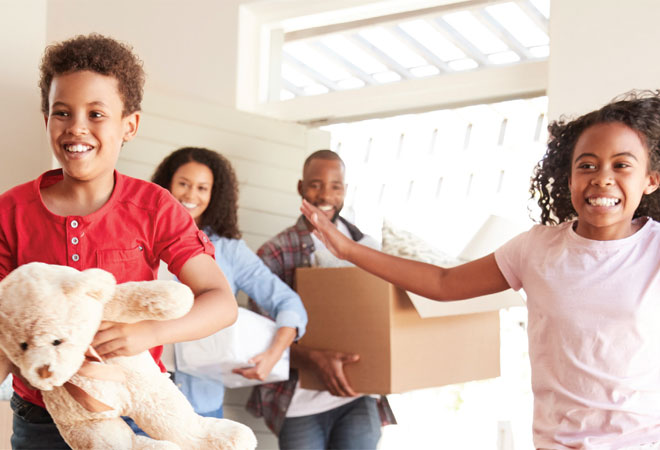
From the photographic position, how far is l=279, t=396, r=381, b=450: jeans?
2.46 meters

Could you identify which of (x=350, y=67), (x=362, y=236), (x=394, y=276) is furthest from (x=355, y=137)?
(x=394, y=276)

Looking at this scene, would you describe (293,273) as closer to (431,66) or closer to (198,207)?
(198,207)

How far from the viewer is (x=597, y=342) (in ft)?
4.66

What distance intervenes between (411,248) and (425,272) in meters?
0.59

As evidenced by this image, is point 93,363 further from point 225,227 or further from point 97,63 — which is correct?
point 225,227

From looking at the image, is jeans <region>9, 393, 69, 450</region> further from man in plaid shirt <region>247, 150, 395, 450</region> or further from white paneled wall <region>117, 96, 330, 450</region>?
white paneled wall <region>117, 96, 330, 450</region>

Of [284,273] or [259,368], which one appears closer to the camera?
[259,368]

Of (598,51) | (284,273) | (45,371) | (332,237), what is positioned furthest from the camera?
(284,273)

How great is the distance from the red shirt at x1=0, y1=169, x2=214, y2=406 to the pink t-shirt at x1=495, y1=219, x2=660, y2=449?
27.1 inches

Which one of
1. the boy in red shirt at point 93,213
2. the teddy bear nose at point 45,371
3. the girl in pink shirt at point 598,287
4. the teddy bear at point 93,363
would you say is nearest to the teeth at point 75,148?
the boy in red shirt at point 93,213

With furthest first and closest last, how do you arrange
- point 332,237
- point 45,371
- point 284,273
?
point 284,273, point 332,237, point 45,371

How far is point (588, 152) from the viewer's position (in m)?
1.53

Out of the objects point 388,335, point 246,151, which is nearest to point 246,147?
point 246,151

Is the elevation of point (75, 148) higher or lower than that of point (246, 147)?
lower
